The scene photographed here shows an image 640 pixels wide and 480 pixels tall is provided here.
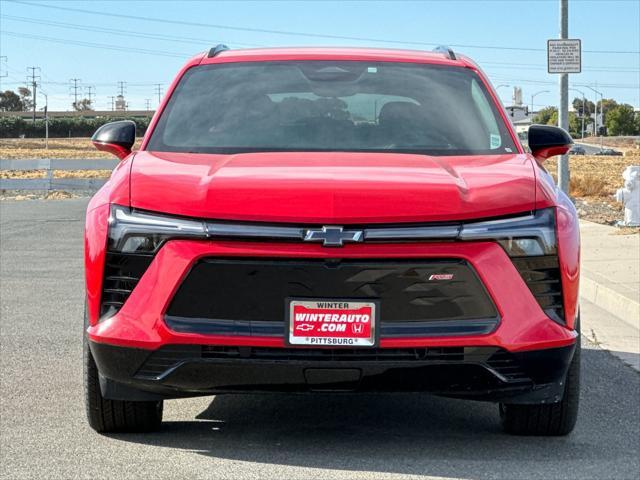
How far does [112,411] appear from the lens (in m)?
5.00

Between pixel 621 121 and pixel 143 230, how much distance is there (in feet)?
647

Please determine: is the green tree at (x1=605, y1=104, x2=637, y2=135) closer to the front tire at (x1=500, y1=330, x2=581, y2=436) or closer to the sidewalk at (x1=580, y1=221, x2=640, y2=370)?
the sidewalk at (x1=580, y1=221, x2=640, y2=370)

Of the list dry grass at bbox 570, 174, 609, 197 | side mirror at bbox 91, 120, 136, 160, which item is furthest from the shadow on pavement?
dry grass at bbox 570, 174, 609, 197

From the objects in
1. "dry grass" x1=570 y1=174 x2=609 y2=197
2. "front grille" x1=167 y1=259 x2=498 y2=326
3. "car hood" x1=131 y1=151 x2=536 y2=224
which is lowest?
"dry grass" x1=570 y1=174 x2=609 y2=197

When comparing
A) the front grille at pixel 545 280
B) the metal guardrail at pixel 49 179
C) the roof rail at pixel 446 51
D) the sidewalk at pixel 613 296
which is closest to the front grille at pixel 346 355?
the front grille at pixel 545 280

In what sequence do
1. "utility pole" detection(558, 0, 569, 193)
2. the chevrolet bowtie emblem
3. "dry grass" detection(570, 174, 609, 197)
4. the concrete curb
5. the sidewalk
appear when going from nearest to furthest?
the chevrolet bowtie emblem, the sidewalk, the concrete curb, "utility pole" detection(558, 0, 569, 193), "dry grass" detection(570, 174, 609, 197)

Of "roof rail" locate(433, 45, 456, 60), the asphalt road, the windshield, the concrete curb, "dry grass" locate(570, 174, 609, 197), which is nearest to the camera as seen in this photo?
the asphalt road

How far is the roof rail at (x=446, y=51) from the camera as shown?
6.28 metres

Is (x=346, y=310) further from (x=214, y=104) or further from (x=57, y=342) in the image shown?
(x=57, y=342)

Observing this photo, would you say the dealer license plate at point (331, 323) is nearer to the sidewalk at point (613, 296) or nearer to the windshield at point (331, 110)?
the windshield at point (331, 110)

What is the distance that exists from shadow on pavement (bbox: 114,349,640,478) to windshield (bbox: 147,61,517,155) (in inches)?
50.3

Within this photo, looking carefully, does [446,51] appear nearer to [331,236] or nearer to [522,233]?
[522,233]

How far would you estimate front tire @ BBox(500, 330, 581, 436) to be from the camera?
4914mm

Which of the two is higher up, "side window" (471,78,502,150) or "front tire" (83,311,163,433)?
"side window" (471,78,502,150)
